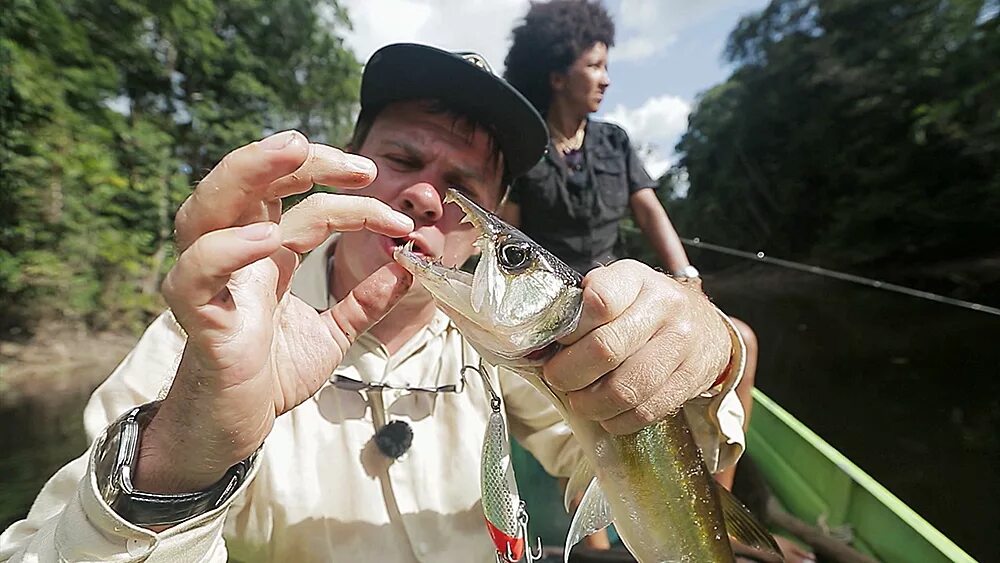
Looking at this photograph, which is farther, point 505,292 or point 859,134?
point 859,134

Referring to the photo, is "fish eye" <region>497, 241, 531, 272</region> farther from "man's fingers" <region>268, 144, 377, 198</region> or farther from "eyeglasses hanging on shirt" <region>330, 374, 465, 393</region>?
"eyeglasses hanging on shirt" <region>330, 374, 465, 393</region>

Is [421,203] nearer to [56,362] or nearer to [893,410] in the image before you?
[893,410]

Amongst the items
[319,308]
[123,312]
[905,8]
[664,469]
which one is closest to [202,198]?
[319,308]

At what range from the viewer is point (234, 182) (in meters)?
0.75

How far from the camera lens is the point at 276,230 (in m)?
0.76

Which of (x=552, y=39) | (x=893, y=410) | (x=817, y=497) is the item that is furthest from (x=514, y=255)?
(x=893, y=410)

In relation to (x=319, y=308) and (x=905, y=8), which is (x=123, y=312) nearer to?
(x=319, y=308)

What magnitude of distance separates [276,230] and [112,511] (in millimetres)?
440

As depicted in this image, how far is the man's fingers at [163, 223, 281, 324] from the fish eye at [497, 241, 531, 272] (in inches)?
16.7

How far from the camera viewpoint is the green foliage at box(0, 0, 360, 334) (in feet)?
26.1

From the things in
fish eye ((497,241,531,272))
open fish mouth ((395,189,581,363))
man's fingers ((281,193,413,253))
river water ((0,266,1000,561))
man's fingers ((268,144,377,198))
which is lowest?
river water ((0,266,1000,561))

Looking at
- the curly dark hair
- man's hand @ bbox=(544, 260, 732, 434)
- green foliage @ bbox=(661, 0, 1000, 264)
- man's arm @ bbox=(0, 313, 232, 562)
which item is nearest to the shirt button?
man's arm @ bbox=(0, 313, 232, 562)

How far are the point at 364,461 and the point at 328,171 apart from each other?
74cm

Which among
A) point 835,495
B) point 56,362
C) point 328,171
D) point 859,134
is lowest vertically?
point 56,362
